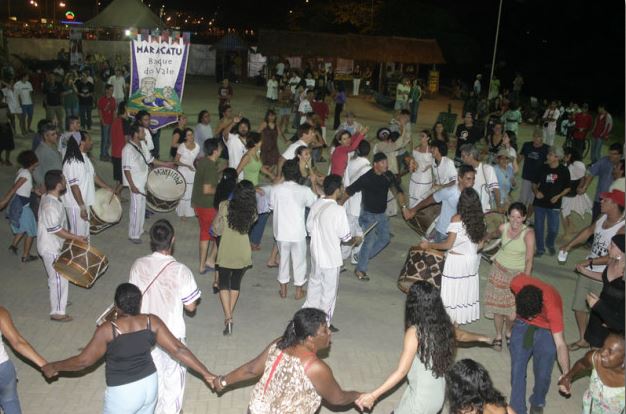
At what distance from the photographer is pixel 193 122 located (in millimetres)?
22750

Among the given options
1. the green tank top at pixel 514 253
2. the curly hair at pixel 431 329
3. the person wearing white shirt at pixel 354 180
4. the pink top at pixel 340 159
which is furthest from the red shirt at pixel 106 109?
the curly hair at pixel 431 329

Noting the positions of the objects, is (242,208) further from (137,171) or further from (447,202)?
(137,171)

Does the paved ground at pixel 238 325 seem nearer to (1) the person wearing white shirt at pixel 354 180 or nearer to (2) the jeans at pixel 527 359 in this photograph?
(1) the person wearing white shirt at pixel 354 180

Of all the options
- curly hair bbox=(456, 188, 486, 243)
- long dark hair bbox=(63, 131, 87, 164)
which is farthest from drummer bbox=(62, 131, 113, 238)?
curly hair bbox=(456, 188, 486, 243)

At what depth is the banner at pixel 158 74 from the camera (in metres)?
13.1

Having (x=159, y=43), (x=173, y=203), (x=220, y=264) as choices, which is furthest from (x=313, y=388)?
(x=159, y=43)

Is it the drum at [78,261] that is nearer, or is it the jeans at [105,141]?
the drum at [78,261]

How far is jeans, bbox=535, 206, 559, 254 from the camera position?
33.2 ft

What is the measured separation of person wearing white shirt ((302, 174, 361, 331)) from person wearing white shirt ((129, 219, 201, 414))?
2.12m

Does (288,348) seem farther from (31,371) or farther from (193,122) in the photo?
(193,122)

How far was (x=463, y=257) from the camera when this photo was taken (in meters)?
6.95

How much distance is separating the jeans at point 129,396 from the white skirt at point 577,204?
8460 mm

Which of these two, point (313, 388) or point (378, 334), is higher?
point (313, 388)

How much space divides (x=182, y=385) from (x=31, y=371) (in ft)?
6.32
